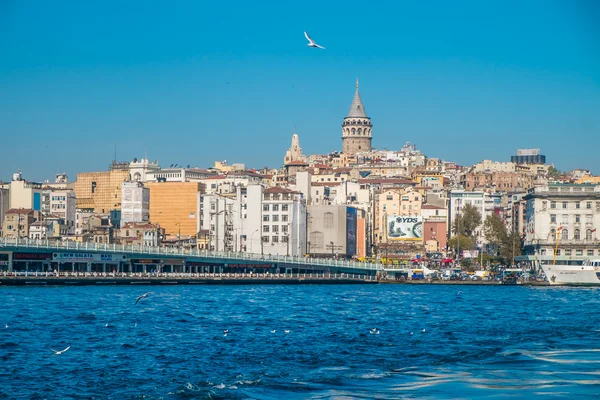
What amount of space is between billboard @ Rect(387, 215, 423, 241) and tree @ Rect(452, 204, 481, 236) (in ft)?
20.2

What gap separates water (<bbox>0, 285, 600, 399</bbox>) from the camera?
34219 mm

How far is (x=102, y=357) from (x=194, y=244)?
105786 millimetres

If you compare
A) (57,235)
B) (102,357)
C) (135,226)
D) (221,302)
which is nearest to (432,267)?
(135,226)

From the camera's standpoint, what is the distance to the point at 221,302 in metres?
75.5

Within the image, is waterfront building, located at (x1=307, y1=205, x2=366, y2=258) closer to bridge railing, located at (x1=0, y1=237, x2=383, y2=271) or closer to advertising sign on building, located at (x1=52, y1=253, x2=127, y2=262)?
bridge railing, located at (x1=0, y1=237, x2=383, y2=271)

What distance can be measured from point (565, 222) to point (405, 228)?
100ft

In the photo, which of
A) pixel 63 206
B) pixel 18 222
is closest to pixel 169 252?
pixel 18 222

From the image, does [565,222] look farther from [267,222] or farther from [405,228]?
[267,222]

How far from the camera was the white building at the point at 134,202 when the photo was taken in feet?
516

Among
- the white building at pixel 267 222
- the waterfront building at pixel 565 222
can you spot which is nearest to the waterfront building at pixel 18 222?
the white building at pixel 267 222

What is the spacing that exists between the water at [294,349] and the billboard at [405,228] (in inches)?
3009

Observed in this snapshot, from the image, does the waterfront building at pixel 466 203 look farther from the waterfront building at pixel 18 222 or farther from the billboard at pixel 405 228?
the waterfront building at pixel 18 222

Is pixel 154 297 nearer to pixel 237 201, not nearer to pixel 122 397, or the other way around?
pixel 122 397

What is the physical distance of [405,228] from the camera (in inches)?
6107
